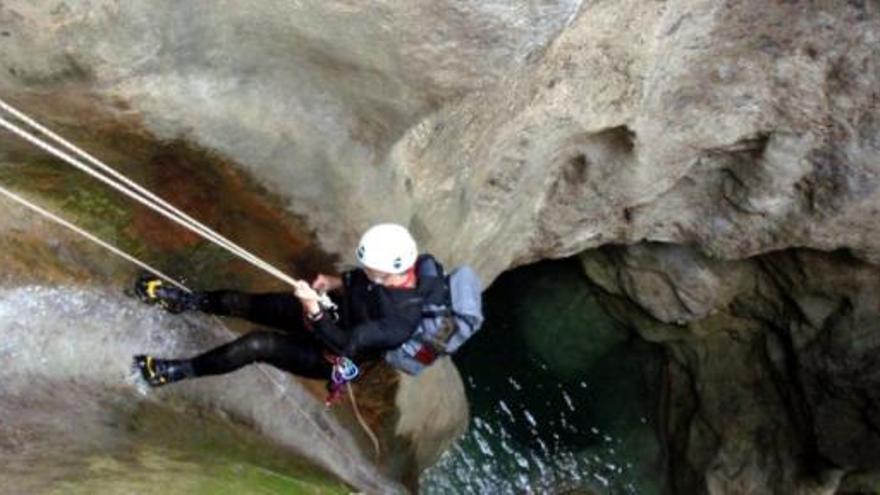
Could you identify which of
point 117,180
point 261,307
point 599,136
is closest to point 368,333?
point 261,307

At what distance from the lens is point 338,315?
6.90m

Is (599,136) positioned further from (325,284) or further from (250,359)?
(250,359)

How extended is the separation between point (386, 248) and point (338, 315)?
992 mm

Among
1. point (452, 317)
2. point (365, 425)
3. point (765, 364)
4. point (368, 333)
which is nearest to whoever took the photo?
point (368, 333)

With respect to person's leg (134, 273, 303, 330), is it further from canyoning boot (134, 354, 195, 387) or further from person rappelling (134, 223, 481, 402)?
canyoning boot (134, 354, 195, 387)

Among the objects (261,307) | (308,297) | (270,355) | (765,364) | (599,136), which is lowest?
(765,364)

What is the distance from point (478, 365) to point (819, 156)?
640cm

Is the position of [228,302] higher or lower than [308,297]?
lower

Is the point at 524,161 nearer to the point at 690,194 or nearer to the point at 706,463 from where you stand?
the point at 690,194

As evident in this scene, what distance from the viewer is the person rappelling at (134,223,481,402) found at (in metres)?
6.27

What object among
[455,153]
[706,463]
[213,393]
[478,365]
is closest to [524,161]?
[455,153]

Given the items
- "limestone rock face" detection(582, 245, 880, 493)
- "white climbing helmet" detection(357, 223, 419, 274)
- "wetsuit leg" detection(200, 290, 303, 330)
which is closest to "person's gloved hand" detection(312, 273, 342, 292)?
"wetsuit leg" detection(200, 290, 303, 330)

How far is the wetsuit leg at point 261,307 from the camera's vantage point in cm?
716

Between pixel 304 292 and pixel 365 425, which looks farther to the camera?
pixel 365 425
